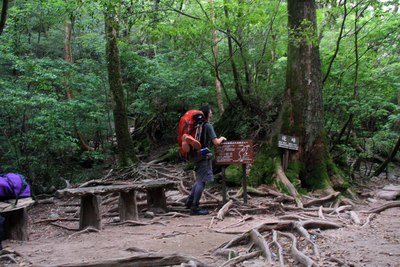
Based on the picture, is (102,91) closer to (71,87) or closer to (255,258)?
(71,87)

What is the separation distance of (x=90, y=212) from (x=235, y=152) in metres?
2.94

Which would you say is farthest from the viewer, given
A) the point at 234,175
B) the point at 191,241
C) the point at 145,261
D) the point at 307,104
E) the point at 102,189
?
the point at 234,175

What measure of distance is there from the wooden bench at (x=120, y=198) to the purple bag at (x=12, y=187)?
64 centimetres

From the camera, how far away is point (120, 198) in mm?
7094

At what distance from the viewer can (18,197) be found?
5.84 metres

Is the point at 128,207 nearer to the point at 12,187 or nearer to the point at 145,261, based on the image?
the point at 12,187

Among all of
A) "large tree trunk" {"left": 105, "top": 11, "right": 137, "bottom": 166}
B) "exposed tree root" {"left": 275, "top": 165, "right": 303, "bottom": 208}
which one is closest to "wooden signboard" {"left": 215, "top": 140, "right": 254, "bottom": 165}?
"exposed tree root" {"left": 275, "top": 165, "right": 303, "bottom": 208}

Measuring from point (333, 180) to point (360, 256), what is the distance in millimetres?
4556

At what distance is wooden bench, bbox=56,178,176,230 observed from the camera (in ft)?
21.4

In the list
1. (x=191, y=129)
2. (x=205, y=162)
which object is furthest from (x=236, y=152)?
(x=191, y=129)

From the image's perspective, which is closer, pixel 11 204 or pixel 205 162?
pixel 11 204

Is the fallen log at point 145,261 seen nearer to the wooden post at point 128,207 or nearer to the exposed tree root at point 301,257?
the exposed tree root at point 301,257

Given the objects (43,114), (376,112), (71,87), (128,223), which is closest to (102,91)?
(71,87)

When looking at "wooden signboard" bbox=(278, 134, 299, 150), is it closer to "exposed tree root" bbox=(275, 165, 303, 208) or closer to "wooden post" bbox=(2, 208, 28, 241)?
"exposed tree root" bbox=(275, 165, 303, 208)
